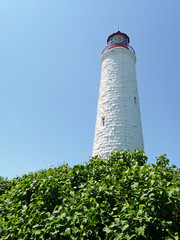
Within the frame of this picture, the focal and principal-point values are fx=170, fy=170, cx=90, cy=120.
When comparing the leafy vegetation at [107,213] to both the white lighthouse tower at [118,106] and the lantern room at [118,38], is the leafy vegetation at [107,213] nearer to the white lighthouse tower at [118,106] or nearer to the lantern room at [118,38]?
the white lighthouse tower at [118,106]

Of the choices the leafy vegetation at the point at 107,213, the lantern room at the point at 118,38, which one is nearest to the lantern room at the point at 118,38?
the lantern room at the point at 118,38

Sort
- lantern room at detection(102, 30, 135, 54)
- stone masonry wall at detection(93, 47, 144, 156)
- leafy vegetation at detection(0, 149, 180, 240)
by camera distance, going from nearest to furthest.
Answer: leafy vegetation at detection(0, 149, 180, 240) → stone masonry wall at detection(93, 47, 144, 156) → lantern room at detection(102, 30, 135, 54)

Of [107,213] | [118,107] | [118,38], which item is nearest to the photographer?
[107,213]

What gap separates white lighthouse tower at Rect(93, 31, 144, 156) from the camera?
524 inches

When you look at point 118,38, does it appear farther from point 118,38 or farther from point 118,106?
point 118,106

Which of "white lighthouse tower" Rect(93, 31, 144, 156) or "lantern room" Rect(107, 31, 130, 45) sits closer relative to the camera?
"white lighthouse tower" Rect(93, 31, 144, 156)

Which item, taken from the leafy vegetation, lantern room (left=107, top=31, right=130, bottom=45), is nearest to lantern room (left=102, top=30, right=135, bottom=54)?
lantern room (left=107, top=31, right=130, bottom=45)

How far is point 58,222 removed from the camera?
3.46 m

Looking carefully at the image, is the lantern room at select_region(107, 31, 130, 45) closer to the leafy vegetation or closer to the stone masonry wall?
the stone masonry wall

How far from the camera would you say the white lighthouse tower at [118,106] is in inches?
524

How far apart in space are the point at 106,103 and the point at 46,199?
37.0 feet

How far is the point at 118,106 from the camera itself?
47.2 ft

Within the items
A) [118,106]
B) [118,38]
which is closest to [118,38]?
[118,38]

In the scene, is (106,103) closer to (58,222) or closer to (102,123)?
(102,123)
